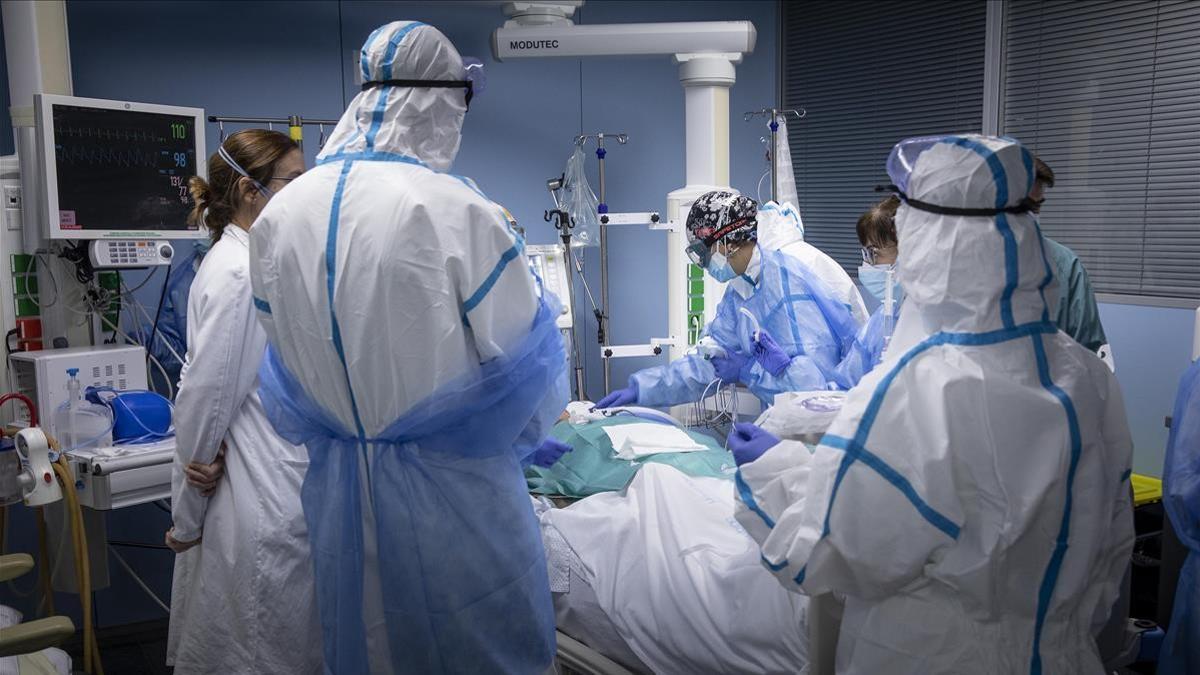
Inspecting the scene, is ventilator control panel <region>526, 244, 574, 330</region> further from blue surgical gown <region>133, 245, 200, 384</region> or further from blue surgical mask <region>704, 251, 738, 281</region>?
blue surgical gown <region>133, 245, 200, 384</region>

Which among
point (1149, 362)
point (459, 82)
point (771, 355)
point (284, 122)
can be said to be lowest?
point (1149, 362)

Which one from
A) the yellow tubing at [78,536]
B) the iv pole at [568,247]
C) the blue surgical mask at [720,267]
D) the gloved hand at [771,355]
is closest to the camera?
the yellow tubing at [78,536]

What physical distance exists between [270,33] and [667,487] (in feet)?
9.32

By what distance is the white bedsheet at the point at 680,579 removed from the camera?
195 centimetres

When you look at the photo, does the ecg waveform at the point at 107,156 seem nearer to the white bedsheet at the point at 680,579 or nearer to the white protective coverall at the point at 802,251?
the white bedsheet at the point at 680,579

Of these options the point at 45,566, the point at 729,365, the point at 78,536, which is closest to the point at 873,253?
the point at 729,365

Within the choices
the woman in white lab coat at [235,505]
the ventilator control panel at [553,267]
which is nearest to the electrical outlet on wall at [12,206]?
the woman in white lab coat at [235,505]

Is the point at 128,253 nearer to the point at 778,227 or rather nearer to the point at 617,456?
the point at 617,456

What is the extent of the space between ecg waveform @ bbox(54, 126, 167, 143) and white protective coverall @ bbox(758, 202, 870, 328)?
211 cm

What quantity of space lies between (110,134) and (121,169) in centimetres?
11

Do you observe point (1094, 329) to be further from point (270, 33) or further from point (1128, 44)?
point (270, 33)

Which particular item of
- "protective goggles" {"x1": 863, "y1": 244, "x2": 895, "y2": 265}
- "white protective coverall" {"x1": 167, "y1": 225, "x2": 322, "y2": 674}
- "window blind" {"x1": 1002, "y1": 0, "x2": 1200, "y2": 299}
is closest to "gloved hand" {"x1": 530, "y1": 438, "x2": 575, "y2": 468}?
"white protective coverall" {"x1": 167, "y1": 225, "x2": 322, "y2": 674}

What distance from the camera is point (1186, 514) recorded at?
6.43 feet

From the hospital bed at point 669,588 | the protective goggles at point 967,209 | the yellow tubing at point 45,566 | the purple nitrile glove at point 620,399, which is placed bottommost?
the yellow tubing at point 45,566
